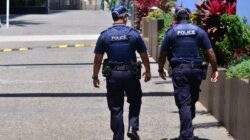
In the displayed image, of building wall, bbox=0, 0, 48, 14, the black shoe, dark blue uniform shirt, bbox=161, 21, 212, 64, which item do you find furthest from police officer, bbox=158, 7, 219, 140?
building wall, bbox=0, 0, 48, 14

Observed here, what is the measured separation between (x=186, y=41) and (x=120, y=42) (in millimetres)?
813

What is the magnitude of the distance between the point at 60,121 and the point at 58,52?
13.4 m

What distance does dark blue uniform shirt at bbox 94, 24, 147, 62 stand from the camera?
25.1 ft

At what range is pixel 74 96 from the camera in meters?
12.6

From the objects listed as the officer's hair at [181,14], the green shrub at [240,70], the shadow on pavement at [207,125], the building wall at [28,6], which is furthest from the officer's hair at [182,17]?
the building wall at [28,6]

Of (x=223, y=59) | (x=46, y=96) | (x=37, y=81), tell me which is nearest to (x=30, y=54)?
(x=37, y=81)

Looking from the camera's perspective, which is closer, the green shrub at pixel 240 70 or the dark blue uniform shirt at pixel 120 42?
A: the dark blue uniform shirt at pixel 120 42

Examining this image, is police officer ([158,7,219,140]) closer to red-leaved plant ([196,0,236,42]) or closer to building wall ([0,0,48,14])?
red-leaved plant ([196,0,236,42])

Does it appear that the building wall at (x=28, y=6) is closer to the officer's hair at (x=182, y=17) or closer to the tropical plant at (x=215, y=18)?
the tropical plant at (x=215, y=18)

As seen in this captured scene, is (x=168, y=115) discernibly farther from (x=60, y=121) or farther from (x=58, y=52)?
(x=58, y=52)

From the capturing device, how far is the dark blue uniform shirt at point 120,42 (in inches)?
301

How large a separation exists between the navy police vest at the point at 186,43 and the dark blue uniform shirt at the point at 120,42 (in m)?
0.46

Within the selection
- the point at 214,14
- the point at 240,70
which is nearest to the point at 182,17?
the point at 240,70

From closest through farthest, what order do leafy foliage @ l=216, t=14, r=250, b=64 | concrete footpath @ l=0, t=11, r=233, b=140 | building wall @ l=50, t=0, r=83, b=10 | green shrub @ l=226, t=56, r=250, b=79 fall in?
green shrub @ l=226, t=56, r=250, b=79 < concrete footpath @ l=0, t=11, r=233, b=140 < leafy foliage @ l=216, t=14, r=250, b=64 < building wall @ l=50, t=0, r=83, b=10
